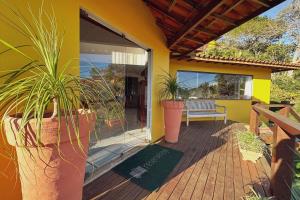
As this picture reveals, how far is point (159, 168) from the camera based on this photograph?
2.93 meters

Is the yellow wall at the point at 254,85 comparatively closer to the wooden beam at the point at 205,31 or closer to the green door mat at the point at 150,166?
the wooden beam at the point at 205,31

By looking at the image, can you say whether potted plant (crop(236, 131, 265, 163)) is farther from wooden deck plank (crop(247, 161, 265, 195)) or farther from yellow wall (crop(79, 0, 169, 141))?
yellow wall (crop(79, 0, 169, 141))

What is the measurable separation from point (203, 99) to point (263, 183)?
5.04m

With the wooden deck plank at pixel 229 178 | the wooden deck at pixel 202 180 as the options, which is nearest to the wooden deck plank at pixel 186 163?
the wooden deck at pixel 202 180

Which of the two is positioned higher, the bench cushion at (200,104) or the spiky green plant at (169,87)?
the spiky green plant at (169,87)

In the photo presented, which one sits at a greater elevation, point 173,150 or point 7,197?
point 7,197

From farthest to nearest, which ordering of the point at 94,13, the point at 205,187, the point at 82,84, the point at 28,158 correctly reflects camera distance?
1. the point at 205,187
2. the point at 94,13
3. the point at 82,84
4. the point at 28,158

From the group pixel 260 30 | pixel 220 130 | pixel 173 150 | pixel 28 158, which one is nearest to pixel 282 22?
pixel 260 30

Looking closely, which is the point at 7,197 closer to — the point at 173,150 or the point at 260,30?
the point at 173,150

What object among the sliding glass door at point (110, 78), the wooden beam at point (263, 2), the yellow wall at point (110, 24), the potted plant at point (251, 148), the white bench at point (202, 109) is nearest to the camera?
the yellow wall at point (110, 24)

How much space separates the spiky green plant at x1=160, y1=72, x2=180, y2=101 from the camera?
4172 mm

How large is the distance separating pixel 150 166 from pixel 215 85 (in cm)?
574

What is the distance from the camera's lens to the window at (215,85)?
Answer: 288 inches

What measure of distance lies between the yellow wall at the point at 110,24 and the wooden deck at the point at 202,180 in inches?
39.3
